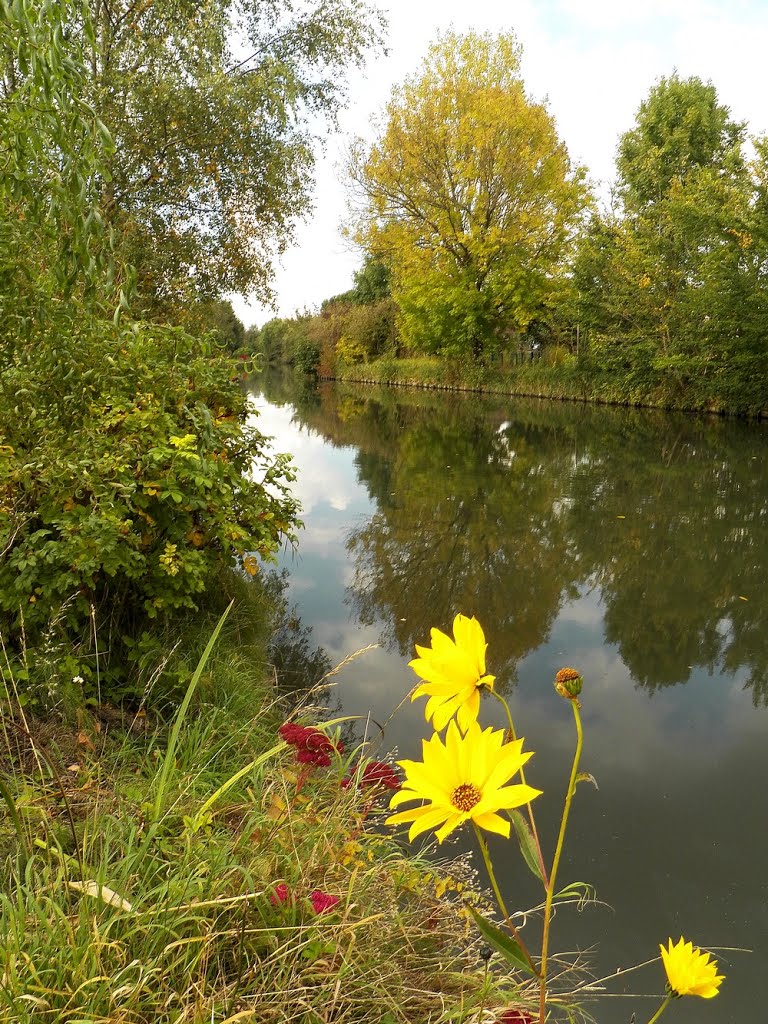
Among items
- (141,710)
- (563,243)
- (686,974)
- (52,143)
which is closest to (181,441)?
(141,710)

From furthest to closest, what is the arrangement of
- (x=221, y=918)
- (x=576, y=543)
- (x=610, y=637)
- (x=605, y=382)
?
(x=605, y=382)
(x=576, y=543)
(x=610, y=637)
(x=221, y=918)

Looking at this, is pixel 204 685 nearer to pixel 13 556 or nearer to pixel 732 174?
pixel 13 556

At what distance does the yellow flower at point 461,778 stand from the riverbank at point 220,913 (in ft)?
1.89

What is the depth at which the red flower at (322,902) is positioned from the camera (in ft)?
4.85

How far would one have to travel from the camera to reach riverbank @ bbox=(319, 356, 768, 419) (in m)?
17.8

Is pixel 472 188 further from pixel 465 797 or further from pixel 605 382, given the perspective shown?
pixel 465 797

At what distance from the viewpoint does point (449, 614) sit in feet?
16.9

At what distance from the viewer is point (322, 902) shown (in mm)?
1492

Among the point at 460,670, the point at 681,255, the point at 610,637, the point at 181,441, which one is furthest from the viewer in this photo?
the point at 681,255

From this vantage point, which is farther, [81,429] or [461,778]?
[81,429]

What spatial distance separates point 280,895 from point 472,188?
25182 mm

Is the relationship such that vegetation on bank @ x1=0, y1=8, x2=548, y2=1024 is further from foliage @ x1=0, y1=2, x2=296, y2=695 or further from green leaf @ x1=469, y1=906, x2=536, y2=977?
green leaf @ x1=469, y1=906, x2=536, y2=977

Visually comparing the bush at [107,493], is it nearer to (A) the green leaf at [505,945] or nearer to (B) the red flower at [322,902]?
(B) the red flower at [322,902]

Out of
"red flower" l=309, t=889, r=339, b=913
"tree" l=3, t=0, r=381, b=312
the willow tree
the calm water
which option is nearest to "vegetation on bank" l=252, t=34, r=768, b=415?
the willow tree
